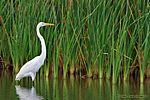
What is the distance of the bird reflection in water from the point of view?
1185cm

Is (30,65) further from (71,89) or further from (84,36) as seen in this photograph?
(71,89)

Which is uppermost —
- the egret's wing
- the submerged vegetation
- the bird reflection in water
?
the submerged vegetation

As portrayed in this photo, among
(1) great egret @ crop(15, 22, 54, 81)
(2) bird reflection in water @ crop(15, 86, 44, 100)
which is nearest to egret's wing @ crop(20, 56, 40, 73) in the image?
(1) great egret @ crop(15, 22, 54, 81)

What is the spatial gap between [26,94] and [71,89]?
1.15m

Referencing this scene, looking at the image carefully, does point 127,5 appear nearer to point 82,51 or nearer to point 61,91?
point 82,51

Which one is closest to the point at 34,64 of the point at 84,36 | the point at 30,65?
the point at 30,65

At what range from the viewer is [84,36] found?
14.5 meters

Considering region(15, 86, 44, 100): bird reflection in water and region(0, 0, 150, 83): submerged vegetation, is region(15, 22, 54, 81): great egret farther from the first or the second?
region(15, 86, 44, 100): bird reflection in water

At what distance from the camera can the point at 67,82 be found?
1425cm

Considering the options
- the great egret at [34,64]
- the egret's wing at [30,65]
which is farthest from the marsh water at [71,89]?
the egret's wing at [30,65]

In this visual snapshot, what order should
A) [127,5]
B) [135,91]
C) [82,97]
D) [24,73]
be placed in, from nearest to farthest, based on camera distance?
1. [82,97]
2. [135,91]
3. [127,5]
4. [24,73]

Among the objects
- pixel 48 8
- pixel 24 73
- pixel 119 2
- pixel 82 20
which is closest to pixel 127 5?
pixel 119 2

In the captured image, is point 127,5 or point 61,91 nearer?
point 61,91

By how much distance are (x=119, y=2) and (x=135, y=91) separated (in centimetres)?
236
